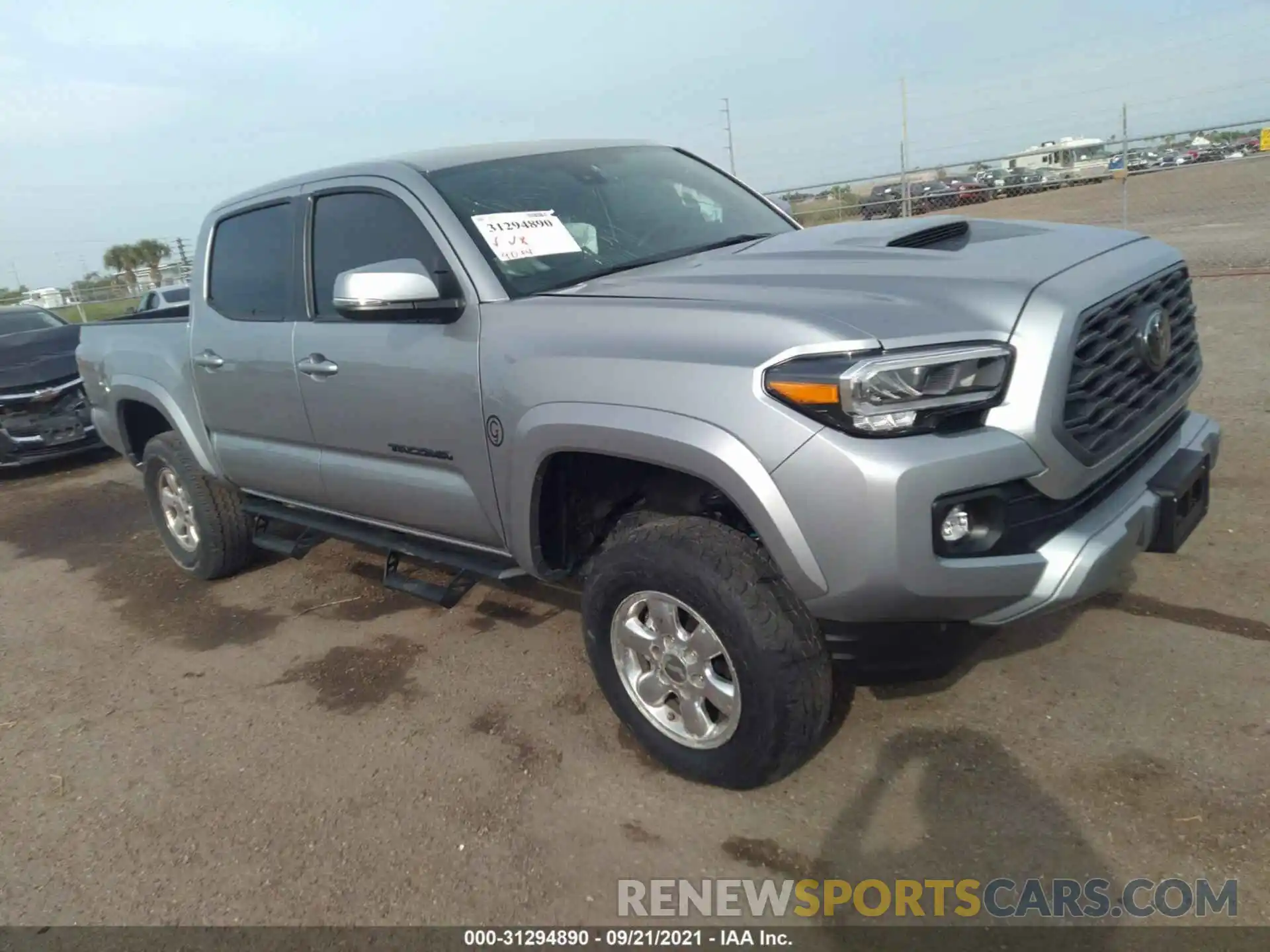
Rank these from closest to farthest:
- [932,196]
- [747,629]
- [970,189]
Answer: [747,629], [932,196], [970,189]

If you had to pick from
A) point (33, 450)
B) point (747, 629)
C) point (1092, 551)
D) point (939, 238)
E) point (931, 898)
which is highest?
point (939, 238)

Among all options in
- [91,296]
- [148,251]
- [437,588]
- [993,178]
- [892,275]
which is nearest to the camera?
[892,275]

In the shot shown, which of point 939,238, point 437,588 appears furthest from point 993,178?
point 437,588

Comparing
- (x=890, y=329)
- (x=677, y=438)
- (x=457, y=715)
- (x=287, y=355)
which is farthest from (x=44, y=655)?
(x=890, y=329)

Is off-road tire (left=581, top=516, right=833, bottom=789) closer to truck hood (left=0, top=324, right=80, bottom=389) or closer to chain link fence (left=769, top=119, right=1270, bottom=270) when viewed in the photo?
truck hood (left=0, top=324, right=80, bottom=389)

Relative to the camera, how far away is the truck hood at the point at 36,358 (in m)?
8.60

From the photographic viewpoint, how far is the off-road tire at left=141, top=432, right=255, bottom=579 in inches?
196

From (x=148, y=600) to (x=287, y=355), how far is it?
2040 mm

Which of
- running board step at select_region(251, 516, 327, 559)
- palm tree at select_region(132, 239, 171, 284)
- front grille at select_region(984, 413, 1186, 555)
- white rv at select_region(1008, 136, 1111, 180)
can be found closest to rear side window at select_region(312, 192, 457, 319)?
running board step at select_region(251, 516, 327, 559)

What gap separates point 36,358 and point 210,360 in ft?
18.4

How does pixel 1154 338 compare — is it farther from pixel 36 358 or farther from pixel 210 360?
pixel 36 358

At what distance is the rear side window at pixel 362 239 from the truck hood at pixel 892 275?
603 mm

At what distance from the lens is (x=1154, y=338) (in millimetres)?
2781

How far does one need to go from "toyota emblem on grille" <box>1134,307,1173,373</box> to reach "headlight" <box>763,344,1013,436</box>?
2.06 feet
